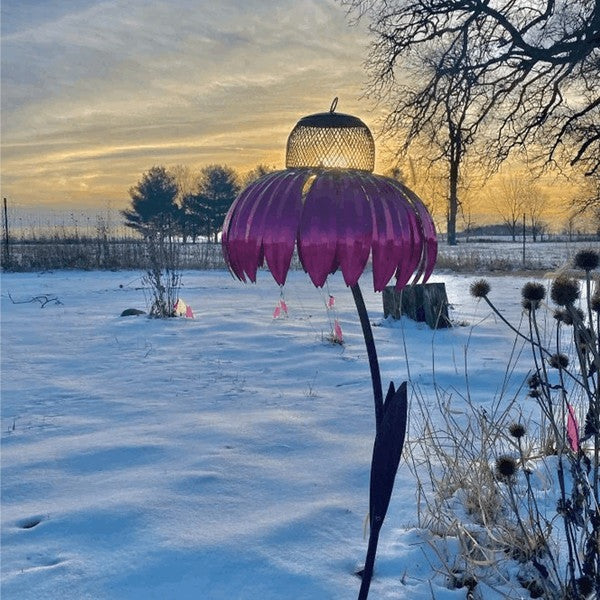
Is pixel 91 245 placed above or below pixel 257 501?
above

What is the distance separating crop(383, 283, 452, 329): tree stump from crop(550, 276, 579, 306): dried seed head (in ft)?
15.9

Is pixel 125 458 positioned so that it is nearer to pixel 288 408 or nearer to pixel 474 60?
pixel 288 408

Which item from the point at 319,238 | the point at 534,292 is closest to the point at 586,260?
the point at 534,292

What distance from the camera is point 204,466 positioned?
2.32 meters

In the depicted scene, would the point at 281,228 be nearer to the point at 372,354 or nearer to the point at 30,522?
the point at 372,354

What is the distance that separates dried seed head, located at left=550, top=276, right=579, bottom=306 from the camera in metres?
1.15

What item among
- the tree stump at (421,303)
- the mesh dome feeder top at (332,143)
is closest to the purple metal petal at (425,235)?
the mesh dome feeder top at (332,143)

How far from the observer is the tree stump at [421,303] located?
6.17 meters

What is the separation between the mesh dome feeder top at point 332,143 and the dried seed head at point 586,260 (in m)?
0.49

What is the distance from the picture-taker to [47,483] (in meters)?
2.20

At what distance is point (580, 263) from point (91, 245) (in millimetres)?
17052

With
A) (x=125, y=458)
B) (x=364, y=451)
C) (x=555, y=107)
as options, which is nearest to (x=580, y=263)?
(x=364, y=451)

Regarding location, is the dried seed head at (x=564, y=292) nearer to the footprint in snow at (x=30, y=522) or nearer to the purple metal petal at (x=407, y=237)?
the purple metal petal at (x=407, y=237)

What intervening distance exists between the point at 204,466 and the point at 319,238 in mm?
1613
